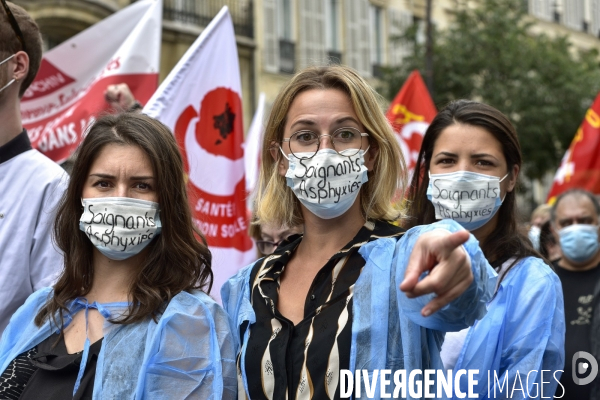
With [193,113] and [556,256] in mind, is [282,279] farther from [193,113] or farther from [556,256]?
[556,256]

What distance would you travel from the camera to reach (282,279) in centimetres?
304

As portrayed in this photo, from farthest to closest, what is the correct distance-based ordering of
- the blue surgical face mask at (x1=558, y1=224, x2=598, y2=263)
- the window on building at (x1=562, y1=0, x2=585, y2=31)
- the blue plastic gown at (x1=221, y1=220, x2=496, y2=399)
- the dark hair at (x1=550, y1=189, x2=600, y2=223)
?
the window on building at (x1=562, y1=0, x2=585, y2=31) < the dark hair at (x1=550, y1=189, x2=600, y2=223) < the blue surgical face mask at (x1=558, y1=224, x2=598, y2=263) < the blue plastic gown at (x1=221, y1=220, x2=496, y2=399)

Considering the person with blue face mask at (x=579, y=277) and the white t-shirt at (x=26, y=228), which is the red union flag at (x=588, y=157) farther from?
the white t-shirt at (x=26, y=228)

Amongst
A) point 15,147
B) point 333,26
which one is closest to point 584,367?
point 15,147

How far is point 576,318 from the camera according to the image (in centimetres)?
511

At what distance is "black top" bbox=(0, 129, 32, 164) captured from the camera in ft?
12.7

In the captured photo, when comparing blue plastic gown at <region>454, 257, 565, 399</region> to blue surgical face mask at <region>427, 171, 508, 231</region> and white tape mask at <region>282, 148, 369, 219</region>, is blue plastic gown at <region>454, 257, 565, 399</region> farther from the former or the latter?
white tape mask at <region>282, 148, 369, 219</region>

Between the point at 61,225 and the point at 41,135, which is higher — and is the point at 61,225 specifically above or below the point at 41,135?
below

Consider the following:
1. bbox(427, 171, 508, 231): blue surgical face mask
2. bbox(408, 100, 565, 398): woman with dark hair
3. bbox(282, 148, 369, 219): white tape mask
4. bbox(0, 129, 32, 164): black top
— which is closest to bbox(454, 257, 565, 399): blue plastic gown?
bbox(408, 100, 565, 398): woman with dark hair

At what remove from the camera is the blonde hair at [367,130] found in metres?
3.03

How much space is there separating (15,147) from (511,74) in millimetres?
19883

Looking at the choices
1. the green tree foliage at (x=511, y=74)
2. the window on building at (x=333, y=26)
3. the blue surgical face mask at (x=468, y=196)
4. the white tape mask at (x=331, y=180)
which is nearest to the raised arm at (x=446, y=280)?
the white tape mask at (x=331, y=180)

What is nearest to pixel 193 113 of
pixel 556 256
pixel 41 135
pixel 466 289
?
pixel 41 135

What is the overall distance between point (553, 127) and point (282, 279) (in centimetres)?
2142
